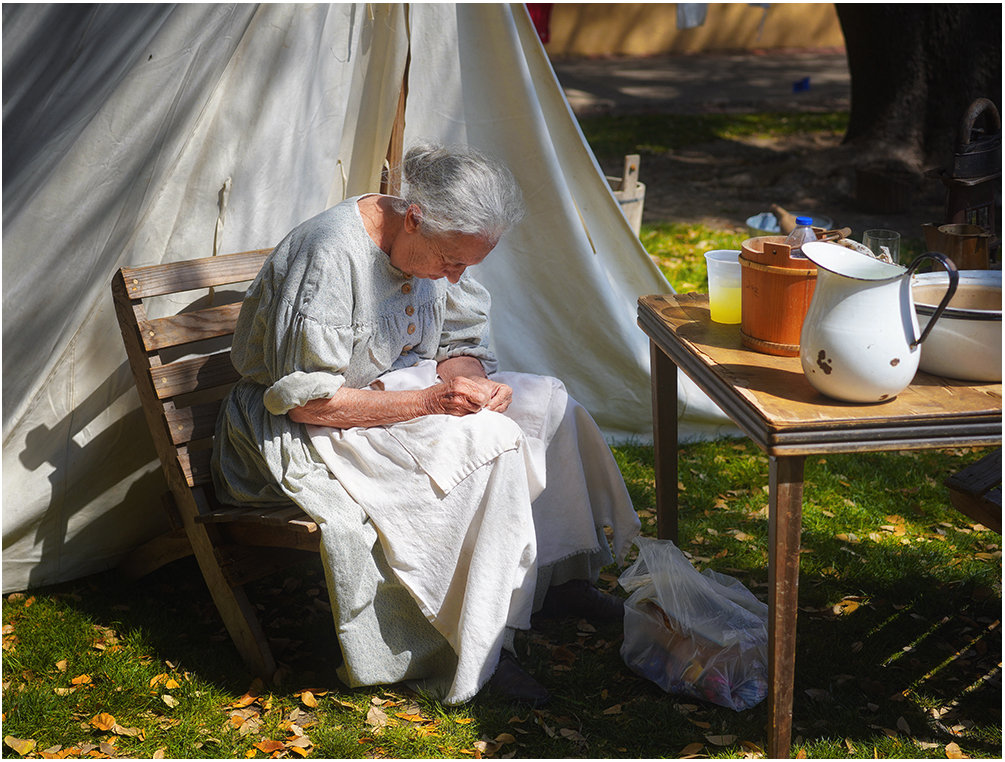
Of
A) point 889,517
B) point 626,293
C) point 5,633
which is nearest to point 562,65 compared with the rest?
point 626,293

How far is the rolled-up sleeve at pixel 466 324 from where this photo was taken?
303cm

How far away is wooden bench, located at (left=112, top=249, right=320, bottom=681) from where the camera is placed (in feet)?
9.24

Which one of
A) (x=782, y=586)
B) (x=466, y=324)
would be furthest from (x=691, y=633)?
(x=466, y=324)

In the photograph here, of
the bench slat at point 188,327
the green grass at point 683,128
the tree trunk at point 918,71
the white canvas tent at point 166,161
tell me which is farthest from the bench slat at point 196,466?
the green grass at point 683,128

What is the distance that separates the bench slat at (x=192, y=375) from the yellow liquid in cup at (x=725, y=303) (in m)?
1.48

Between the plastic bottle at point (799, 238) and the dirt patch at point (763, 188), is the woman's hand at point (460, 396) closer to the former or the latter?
the plastic bottle at point (799, 238)

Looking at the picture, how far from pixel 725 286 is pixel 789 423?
A: 0.67 m

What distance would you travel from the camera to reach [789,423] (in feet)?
6.65

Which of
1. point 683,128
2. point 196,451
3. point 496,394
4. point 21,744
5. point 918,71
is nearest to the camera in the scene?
point 21,744

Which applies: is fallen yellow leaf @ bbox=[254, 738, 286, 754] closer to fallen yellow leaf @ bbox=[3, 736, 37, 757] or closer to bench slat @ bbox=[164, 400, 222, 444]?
fallen yellow leaf @ bbox=[3, 736, 37, 757]

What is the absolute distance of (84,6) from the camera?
3055 millimetres

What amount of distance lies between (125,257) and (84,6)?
30.5 inches

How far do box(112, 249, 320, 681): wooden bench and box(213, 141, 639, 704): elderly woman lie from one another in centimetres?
10

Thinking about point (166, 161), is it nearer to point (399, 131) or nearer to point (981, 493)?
point (399, 131)
